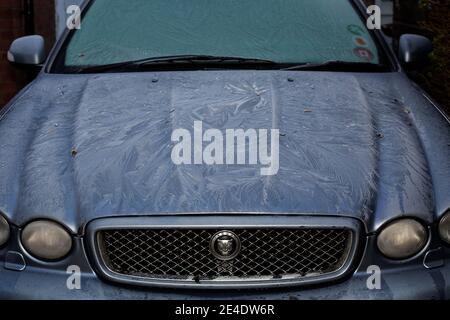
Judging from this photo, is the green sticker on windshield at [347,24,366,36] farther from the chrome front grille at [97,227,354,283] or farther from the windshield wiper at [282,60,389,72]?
the chrome front grille at [97,227,354,283]

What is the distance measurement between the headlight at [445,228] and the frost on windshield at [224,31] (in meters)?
1.36

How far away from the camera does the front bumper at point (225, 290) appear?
304cm

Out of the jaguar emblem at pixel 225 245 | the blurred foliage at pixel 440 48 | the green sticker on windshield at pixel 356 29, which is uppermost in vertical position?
the green sticker on windshield at pixel 356 29

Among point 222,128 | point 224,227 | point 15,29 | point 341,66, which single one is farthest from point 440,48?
point 15,29

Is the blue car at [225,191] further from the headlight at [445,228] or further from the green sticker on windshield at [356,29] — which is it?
the green sticker on windshield at [356,29]

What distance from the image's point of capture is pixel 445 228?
10.3ft

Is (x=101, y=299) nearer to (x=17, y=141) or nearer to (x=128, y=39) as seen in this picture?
(x=17, y=141)

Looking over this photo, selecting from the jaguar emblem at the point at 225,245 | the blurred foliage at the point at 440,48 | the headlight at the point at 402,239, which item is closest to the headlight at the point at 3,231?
the jaguar emblem at the point at 225,245

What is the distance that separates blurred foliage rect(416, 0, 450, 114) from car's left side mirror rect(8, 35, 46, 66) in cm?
292

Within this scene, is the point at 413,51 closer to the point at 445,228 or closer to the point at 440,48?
the point at 445,228

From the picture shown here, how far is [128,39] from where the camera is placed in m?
4.46

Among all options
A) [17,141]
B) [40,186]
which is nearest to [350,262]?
[40,186]

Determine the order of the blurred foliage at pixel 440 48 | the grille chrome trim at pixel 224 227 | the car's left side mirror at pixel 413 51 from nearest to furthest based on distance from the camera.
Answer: the grille chrome trim at pixel 224 227, the car's left side mirror at pixel 413 51, the blurred foliage at pixel 440 48
